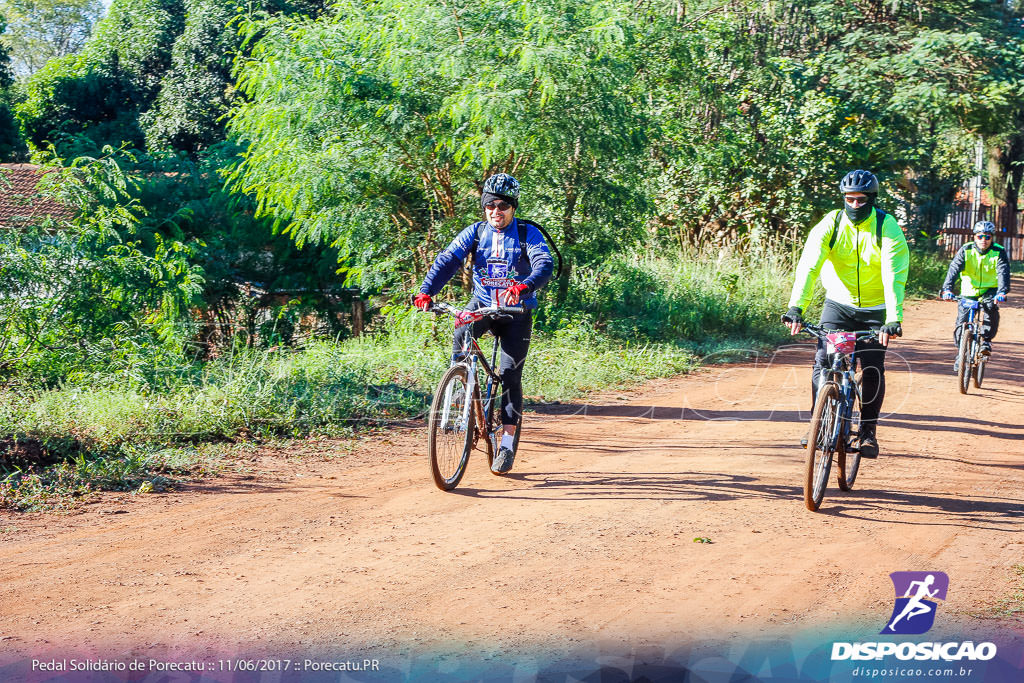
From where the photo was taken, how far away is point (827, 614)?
172 inches

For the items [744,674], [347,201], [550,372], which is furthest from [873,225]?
Answer: [347,201]

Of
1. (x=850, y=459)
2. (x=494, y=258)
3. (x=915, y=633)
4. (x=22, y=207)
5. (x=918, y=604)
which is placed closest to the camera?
(x=915, y=633)

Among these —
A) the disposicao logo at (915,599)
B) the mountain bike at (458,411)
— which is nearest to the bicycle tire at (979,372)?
the disposicao logo at (915,599)

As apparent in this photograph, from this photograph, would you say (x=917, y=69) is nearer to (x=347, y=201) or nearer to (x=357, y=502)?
(x=347, y=201)

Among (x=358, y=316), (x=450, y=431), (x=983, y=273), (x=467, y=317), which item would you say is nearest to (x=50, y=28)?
(x=358, y=316)

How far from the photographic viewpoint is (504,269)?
655 cm

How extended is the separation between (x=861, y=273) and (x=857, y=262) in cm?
8

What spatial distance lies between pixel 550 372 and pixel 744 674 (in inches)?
273

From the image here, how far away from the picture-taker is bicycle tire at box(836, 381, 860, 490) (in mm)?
6246

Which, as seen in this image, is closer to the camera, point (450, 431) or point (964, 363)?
point (450, 431)

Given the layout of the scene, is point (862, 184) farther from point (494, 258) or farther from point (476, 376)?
point (476, 376)

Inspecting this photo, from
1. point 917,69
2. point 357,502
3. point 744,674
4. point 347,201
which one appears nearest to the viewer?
point 744,674

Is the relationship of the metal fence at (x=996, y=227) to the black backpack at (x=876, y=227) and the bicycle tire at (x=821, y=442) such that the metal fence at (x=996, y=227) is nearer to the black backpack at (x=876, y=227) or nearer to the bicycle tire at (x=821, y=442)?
the black backpack at (x=876, y=227)

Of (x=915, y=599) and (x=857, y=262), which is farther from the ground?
(x=857, y=262)
